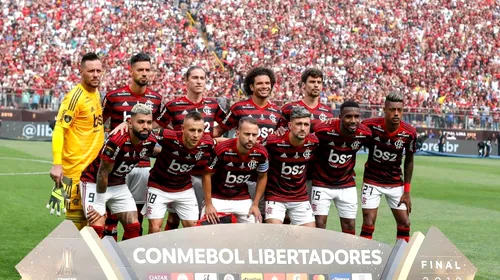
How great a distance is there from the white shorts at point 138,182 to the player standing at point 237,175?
102cm

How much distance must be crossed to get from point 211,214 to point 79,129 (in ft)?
5.78

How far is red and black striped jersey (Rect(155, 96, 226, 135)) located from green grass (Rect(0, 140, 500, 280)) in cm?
233

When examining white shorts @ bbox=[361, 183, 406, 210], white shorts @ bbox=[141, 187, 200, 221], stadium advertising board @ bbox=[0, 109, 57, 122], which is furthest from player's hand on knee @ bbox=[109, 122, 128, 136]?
stadium advertising board @ bbox=[0, 109, 57, 122]

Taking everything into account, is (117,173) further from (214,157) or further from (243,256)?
(243,256)

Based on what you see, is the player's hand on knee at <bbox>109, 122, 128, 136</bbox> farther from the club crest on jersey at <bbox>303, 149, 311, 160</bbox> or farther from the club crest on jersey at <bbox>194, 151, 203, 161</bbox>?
the club crest on jersey at <bbox>303, 149, 311, 160</bbox>

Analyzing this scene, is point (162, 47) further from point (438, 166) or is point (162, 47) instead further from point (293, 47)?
point (438, 166)

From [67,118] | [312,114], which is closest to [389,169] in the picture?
[312,114]

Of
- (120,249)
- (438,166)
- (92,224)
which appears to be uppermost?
(120,249)

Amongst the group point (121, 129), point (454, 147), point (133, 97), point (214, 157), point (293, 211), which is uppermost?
point (133, 97)

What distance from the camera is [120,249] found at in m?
5.66

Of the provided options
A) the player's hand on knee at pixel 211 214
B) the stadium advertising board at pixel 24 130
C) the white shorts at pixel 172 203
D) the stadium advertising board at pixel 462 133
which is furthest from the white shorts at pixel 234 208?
the stadium advertising board at pixel 462 133

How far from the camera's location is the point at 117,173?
8.87 metres

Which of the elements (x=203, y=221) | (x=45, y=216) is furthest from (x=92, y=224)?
(x=45, y=216)

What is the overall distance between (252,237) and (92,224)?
3.28 metres
